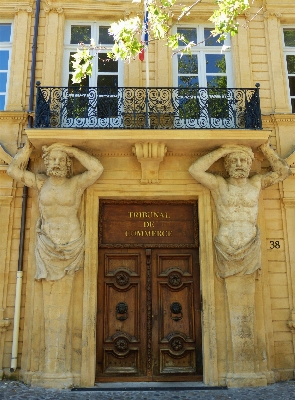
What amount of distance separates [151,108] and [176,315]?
3564mm

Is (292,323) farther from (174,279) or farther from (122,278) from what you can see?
(122,278)

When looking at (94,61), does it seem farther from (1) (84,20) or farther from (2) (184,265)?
(2) (184,265)

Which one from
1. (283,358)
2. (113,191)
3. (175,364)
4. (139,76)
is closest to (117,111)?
(139,76)

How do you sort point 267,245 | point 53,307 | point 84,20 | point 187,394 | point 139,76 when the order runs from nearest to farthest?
1. point 187,394
2. point 53,307
3. point 267,245
4. point 139,76
5. point 84,20

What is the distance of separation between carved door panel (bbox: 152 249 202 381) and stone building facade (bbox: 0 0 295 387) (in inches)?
0.7

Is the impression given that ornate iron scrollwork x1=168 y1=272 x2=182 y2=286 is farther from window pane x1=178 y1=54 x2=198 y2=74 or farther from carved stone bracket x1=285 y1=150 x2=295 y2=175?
window pane x1=178 y1=54 x2=198 y2=74

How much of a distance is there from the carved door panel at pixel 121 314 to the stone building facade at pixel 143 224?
17 mm

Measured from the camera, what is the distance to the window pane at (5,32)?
8727 mm

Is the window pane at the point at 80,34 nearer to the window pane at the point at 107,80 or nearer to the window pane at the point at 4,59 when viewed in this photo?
the window pane at the point at 107,80

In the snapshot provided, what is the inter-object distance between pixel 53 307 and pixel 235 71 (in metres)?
5.43

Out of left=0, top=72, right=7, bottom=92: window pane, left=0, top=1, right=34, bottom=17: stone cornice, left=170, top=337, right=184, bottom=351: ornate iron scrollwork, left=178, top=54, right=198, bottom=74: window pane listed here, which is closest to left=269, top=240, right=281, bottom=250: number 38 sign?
left=170, top=337, right=184, bottom=351: ornate iron scrollwork

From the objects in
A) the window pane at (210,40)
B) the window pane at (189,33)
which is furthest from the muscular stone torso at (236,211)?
the window pane at (189,33)

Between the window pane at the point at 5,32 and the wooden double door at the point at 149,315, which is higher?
the window pane at the point at 5,32

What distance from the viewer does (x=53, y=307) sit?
6812mm
